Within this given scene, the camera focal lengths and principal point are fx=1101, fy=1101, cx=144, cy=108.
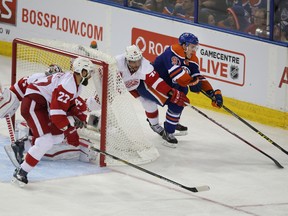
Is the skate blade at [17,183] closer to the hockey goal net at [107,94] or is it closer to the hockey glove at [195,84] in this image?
the hockey goal net at [107,94]

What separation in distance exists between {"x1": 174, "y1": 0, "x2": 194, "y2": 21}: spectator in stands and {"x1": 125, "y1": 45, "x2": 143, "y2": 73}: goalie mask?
5.92 feet

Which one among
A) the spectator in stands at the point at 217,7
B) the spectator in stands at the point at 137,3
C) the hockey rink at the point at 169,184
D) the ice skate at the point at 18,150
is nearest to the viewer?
the hockey rink at the point at 169,184

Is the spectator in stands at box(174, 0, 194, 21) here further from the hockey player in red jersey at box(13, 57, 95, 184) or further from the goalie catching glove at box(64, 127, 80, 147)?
the hockey player in red jersey at box(13, 57, 95, 184)

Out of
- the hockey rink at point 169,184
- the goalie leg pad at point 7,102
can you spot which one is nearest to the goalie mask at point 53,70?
the goalie leg pad at point 7,102

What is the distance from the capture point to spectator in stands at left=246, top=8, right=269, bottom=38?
10.2 metres

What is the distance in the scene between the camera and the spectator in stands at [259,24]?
33.5ft

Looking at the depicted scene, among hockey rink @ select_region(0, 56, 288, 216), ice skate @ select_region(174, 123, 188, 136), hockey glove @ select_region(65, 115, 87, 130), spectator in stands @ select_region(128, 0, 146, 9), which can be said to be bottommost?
ice skate @ select_region(174, 123, 188, 136)

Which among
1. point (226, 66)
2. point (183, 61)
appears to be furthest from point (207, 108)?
point (183, 61)

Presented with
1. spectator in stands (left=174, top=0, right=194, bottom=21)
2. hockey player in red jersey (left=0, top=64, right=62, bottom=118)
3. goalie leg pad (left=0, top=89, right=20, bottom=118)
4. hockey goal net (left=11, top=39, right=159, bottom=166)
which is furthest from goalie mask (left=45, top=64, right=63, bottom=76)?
spectator in stands (left=174, top=0, right=194, bottom=21)

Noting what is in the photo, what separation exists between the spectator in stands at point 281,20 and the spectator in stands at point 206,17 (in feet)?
2.52

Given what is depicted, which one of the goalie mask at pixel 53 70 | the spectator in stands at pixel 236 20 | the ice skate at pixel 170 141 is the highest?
the goalie mask at pixel 53 70

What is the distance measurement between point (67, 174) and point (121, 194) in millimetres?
611

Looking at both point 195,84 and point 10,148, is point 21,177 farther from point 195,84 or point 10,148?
point 195,84

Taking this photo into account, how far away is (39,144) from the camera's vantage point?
8.26 meters
